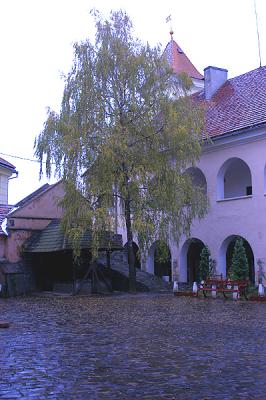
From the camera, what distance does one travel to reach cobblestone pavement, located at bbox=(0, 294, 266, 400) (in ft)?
20.6

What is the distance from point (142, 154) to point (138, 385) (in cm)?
1702

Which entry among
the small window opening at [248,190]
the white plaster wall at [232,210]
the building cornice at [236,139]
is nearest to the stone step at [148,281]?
the white plaster wall at [232,210]

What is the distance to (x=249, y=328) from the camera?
38.8 ft

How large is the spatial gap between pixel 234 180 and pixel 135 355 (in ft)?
70.0

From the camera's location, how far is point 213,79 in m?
32.2

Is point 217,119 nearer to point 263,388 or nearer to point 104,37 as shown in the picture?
point 104,37

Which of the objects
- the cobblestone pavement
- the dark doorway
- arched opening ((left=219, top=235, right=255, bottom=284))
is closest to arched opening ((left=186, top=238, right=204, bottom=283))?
the dark doorway

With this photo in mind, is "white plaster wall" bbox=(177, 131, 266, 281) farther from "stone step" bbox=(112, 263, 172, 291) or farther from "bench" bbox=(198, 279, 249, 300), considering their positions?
"bench" bbox=(198, 279, 249, 300)

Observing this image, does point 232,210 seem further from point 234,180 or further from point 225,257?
point 234,180

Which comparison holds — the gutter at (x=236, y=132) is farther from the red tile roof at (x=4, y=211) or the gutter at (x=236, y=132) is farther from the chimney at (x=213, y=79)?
the red tile roof at (x=4, y=211)

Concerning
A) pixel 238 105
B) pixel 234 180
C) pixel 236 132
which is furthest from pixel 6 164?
pixel 236 132

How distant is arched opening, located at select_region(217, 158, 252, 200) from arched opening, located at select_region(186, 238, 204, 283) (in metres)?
3.19

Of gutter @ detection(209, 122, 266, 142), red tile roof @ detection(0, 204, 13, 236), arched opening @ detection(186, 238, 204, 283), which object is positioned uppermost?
gutter @ detection(209, 122, 266, 142)

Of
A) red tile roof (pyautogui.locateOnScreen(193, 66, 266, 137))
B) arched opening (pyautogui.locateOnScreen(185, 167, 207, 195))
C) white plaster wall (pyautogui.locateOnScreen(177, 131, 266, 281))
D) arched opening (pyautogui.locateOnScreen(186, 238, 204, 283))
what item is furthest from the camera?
arched opening (pyautogui.locateOnScreen(186, 238, 204, 283))
